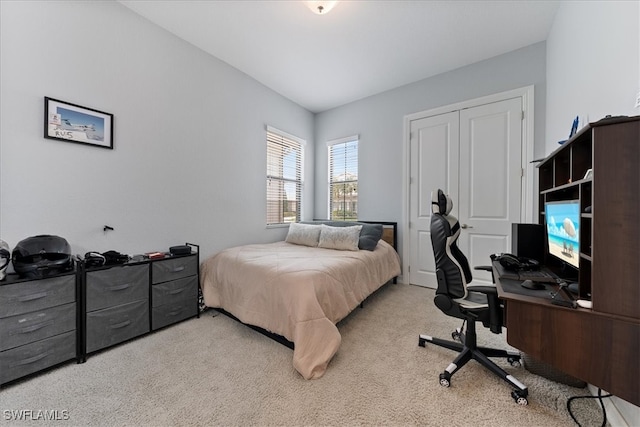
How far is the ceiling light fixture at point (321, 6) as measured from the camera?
2092 mm

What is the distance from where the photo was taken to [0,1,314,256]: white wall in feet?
5.97

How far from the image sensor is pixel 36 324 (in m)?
1.63

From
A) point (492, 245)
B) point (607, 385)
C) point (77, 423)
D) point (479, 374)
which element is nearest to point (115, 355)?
point (77, 423)

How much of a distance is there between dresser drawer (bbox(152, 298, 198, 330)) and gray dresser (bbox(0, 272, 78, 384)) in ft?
1.77

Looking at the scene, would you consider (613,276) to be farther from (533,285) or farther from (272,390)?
(272,390)

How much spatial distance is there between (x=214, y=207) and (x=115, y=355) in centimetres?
169

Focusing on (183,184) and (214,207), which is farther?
(214,207)

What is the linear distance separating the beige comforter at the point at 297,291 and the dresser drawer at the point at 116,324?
0.60 metres

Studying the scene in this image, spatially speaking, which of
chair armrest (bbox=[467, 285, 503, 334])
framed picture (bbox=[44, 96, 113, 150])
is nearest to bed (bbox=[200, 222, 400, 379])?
chair armrest (bbox=[467, 285, 503, 334])

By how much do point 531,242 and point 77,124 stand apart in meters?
3.94

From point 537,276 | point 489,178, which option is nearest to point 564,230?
point 537,276

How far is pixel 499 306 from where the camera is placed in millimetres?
1530

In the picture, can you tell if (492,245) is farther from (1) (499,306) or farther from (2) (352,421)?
(2) (352,421)

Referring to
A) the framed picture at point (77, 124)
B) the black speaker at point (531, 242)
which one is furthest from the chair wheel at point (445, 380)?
the framed picture at point (77, 124)
